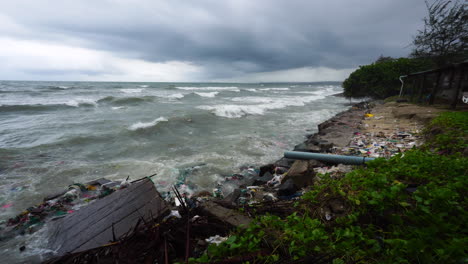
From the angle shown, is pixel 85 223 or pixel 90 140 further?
pixel 90 140

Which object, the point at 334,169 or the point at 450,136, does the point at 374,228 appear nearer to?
the point at 334,169

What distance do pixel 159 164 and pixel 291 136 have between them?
623 centimetres

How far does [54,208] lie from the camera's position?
364 centimetres

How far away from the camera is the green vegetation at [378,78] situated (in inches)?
896

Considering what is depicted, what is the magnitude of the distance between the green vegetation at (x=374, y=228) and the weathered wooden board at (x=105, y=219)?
1355 millimetres

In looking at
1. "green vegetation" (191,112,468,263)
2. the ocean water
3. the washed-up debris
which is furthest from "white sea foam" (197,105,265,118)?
"green vegetation" (191,112,468,263)

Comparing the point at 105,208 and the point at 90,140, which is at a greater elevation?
the point at 105,208

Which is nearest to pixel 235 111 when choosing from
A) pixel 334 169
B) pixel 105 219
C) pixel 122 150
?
pixel 122 150

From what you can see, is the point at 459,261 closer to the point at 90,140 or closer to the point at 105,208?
the point at 105,208

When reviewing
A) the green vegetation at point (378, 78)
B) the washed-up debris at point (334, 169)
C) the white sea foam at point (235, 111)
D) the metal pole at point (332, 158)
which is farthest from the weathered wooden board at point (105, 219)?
the green vegetation at point (378, 78)

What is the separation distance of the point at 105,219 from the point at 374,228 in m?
3.12

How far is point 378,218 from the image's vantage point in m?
1.92

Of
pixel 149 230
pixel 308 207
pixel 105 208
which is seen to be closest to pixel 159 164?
pixel 105 208

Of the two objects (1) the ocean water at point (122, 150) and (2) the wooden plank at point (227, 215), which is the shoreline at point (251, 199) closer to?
(2) the wooden plank at point (227, 215)
